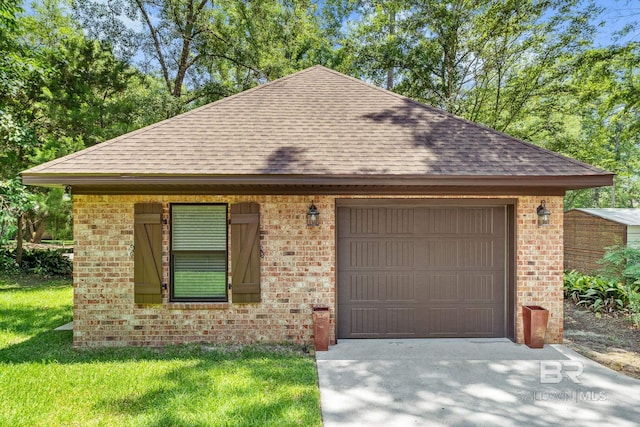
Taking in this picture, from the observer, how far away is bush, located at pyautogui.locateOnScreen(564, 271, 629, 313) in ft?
24.0

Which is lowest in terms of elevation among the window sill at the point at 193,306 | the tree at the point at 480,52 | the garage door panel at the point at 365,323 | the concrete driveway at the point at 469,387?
the concrete driveway at the point at 469,387

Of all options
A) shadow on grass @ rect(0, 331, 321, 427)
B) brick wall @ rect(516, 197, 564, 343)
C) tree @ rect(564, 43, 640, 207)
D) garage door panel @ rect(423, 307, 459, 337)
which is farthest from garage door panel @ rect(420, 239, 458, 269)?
tree @ rect(564, 43, 640, 207)

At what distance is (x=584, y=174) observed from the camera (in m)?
5.13

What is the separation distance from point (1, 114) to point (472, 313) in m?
11.7

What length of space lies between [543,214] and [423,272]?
1.89 m

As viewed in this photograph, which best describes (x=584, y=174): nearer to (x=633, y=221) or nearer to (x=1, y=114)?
(x=633, y=221)

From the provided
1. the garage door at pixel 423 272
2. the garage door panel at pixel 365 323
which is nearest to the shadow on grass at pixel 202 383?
the garage door panel at pixel 365 323

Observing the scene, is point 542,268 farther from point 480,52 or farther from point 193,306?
point 480,52

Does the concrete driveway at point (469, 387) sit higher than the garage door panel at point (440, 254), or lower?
lower

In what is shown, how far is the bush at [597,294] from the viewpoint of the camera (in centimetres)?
733

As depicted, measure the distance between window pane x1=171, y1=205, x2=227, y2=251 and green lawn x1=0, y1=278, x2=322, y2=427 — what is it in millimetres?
1443

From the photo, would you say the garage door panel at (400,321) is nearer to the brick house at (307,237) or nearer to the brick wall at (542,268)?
the brick house at (307,237)

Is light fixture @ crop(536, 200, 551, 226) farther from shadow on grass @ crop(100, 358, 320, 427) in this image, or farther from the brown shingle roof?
shadow on grass @ crop(100, 358, 320, 427)

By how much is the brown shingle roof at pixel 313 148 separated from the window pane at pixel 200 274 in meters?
1.25
